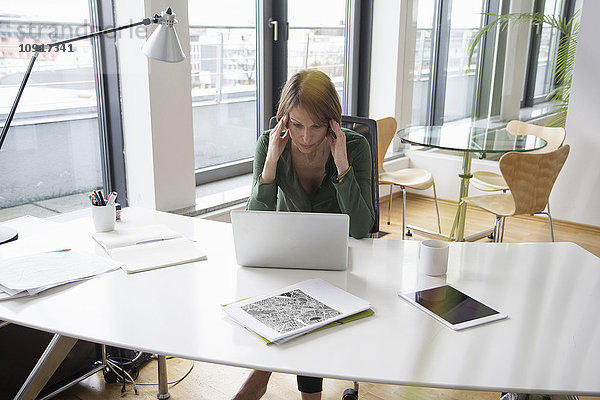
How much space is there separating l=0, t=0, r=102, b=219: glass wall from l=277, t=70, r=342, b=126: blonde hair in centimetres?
117

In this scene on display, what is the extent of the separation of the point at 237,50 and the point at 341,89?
1294 mm

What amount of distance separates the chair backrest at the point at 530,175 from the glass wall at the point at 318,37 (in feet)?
5.75

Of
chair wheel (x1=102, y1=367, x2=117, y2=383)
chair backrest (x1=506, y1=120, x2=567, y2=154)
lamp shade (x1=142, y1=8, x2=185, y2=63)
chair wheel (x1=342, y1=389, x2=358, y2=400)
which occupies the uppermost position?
lamp shade (x1=142, y1=8, x2=185, y2=63)

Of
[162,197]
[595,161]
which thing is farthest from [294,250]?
[595,161]

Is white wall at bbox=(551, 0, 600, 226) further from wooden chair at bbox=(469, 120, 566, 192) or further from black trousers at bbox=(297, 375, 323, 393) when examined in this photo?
black trousers at bbox=(297, 375, 323, 393)

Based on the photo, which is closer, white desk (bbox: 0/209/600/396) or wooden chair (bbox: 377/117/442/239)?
white desk (bbox: 0/209/600/396)

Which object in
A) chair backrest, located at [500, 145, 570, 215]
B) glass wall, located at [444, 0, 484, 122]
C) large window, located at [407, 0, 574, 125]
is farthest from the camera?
glass wall, located at [444, 0, 484, 122]

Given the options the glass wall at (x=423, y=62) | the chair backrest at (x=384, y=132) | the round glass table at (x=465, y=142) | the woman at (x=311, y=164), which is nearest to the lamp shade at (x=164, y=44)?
the woman at (x=311, y=164)

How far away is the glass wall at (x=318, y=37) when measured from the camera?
4023 mm

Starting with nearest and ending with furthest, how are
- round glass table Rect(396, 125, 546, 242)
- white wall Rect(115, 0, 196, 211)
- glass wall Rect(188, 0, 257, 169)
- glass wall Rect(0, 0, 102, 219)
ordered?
glass wall Rect(0, 0, 102, 219) → white wall Rect(115, 0, 196, 211) → round glass table Rect(396, 125, 546, 242) → glass wall Rect(188, 0, 257, 169)

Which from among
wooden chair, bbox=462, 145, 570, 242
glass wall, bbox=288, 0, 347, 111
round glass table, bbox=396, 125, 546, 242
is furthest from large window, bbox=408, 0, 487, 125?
wooden chair, bbox=462, 145, 570, 242

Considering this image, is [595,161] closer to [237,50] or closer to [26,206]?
[237,50]

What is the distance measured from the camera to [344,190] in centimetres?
188

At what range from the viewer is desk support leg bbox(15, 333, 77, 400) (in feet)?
4.99
